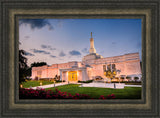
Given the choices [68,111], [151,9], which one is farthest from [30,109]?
[151,9]

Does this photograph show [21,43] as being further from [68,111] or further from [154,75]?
[154,75]

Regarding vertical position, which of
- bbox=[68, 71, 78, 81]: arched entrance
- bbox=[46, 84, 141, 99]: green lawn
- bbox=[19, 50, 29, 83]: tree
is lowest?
bbox=[68, 71, 78, 81]: arched entrance

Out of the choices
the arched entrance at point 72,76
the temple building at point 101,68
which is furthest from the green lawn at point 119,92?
the arched entrance at point 72,76

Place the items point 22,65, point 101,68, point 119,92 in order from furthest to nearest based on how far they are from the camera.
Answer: point 101,68 < point 119,92 < point 22,65

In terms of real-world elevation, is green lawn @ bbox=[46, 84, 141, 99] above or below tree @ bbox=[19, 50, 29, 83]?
below

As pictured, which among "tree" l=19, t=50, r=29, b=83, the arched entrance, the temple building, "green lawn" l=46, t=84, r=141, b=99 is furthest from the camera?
the arched entrance

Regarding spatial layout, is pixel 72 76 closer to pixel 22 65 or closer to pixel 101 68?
pixel 101 68

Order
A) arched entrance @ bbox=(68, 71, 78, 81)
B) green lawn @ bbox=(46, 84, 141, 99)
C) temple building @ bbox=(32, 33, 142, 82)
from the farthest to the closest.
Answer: arched entrance @ bbox=(68, 71, 78, 81)
temple building @ bbox=(32, 33, 142, 82)
green lawn @ bbox=(46, 84, 141, 99)

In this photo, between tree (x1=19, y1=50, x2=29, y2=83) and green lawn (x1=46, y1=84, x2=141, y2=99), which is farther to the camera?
tree (x1=19, y1=50, x2=29, y2=83)

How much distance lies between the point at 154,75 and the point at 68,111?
3.69m

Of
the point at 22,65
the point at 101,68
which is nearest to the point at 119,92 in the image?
the point at 22,65

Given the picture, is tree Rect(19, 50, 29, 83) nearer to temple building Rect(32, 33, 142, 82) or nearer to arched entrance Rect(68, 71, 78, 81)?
temple building Rect(32, 33, 142, 82)

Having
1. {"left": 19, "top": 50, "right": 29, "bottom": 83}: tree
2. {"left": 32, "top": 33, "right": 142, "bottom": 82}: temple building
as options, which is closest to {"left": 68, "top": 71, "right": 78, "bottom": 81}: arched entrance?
{"left": 32, "top": 33, "right": 142, "bottom": 82}: temple building

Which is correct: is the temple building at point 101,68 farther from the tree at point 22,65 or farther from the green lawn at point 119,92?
the tree at point 22,65
